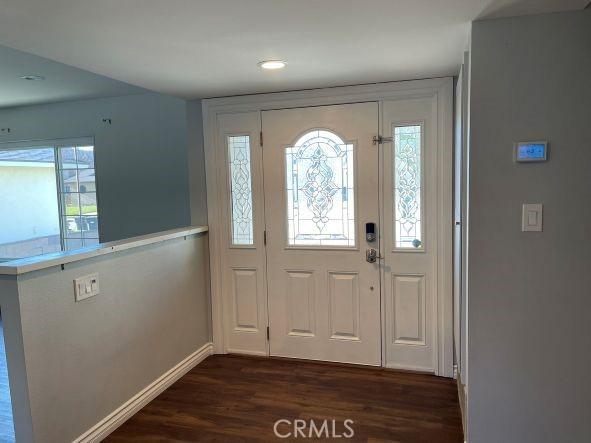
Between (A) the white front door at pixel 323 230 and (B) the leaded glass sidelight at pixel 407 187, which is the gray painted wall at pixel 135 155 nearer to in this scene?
(A) the white front door at pixel 323 230

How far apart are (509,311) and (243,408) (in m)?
1.67

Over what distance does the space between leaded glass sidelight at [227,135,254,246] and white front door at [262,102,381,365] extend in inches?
6.3

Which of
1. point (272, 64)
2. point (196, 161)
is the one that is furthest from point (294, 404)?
point (272, 64)

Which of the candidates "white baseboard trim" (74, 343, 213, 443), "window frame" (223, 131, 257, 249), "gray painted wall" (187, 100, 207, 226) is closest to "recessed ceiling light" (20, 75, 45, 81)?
"gray painted wall" (187, 100, 207, 226)

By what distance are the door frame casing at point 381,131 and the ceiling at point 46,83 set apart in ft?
3.53

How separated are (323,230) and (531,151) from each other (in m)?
1.63

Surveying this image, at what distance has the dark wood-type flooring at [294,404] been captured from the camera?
2447mm

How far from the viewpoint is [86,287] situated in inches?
91.7

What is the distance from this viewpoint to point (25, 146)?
16.1 ft

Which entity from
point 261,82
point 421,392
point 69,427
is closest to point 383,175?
point 261,82

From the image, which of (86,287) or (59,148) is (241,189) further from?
(59,148)

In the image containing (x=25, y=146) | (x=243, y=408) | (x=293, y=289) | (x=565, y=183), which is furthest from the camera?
(x=25, y=146)

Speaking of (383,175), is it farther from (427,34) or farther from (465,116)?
(427,34)

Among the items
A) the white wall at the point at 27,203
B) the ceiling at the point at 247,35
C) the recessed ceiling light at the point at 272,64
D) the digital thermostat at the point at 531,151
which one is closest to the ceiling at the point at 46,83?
the white wall at the point at 27,203
